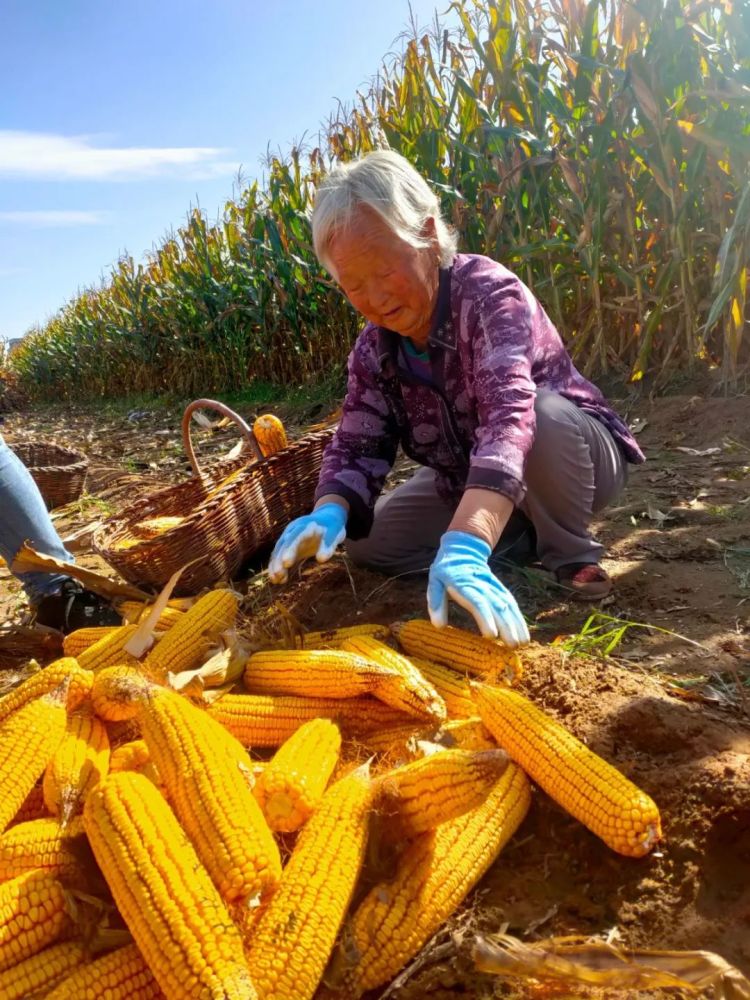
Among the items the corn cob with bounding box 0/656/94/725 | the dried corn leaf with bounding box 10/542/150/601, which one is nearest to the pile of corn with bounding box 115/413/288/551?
the dried corn leaf with bounding box 10/542/150/601

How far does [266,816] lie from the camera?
161 centimetres

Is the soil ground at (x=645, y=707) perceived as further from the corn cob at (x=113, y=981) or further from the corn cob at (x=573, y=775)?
the corn cob at (x=113, y=981)

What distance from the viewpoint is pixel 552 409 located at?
109 inches

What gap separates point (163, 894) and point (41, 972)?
32cm

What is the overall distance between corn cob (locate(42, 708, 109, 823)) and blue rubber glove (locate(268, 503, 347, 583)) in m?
0.82

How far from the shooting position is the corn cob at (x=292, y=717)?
2.05m

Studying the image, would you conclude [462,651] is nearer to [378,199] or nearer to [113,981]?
[113,981]

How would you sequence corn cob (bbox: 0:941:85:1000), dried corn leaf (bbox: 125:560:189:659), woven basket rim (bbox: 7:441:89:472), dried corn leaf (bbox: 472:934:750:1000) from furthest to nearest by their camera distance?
woven basket rim (bbox: 7:441:89:472) → dried corn leaf (bbox: 125:560:189:659) → corn cob (bbox: 0:941:85:1000) → dried corn leaf (bbox: 472:934:750:1000)

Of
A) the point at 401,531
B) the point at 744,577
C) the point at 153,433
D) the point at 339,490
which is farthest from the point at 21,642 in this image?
the point at 153,433

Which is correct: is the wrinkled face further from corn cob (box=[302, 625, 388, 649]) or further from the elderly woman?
corn cob (box=[302, 625, 388, 649])

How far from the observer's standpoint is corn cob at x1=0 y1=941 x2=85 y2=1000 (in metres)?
1.38

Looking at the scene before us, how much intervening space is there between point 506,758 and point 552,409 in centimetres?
149

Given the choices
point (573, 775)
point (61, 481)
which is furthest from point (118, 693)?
point (61, 481)

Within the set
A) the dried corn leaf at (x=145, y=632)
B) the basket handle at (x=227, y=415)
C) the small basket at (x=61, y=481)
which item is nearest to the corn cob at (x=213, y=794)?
the dried corn leaf at (x=145, y=632)
